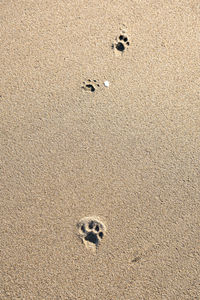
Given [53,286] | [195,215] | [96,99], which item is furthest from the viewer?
[96,99]

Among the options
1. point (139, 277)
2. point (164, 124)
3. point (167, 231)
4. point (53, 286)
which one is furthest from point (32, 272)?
point (164, 124)

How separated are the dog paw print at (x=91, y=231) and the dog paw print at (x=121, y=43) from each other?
1.38 m

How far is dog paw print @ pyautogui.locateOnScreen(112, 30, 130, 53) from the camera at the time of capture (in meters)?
2.45

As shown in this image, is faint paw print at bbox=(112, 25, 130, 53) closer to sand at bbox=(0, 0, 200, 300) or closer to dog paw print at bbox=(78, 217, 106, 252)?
sand at bbox=(0, 0, 200, 300)

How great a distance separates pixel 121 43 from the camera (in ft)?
8.03

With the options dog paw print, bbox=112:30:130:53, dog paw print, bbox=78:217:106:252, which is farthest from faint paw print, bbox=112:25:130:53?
dog paw print, bbox=78:217:106:252

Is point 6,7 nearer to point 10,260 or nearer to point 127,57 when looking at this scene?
point 127,57

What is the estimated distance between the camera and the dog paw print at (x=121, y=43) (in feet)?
8.02

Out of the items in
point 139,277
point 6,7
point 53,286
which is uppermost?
point 6,7

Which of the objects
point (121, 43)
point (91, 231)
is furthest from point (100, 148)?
point (121, 43)

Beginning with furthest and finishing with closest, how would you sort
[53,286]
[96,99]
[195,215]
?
[96,99]
[195,215]
[53,286]

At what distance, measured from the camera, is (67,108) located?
2.37 metres

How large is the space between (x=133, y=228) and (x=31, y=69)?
58.9 inches

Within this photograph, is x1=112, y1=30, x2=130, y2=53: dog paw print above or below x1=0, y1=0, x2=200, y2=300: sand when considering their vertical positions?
above
